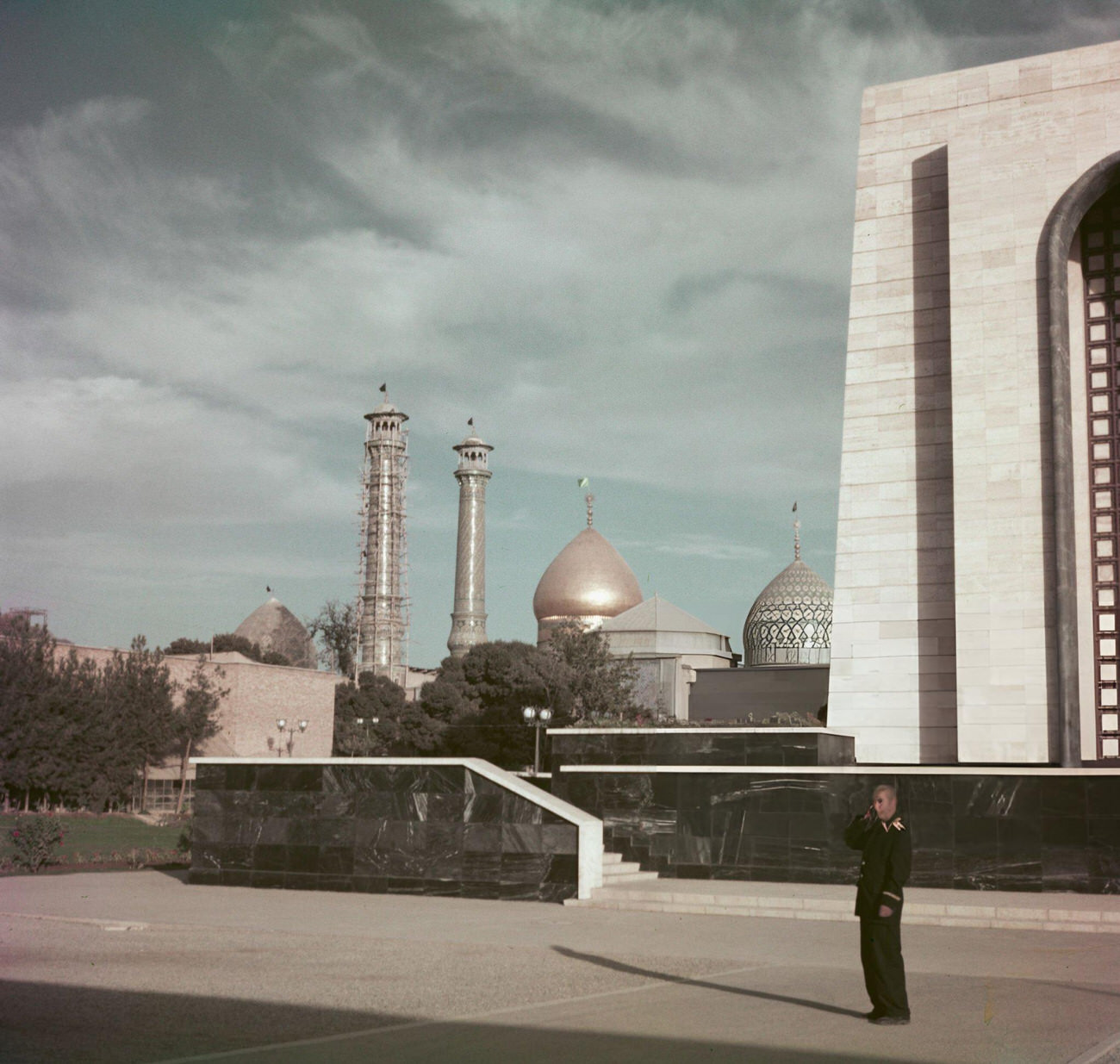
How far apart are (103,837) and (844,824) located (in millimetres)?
17109

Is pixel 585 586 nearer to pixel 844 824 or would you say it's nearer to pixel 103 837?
pixel 103 837

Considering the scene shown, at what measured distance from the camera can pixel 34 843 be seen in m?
18.1

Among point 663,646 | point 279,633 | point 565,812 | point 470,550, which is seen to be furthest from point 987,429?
point 279,633

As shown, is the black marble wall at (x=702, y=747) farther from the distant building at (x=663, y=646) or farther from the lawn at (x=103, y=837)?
the distant building at (x=663, y=646)

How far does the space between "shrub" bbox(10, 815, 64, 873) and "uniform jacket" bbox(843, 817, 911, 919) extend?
14562mm

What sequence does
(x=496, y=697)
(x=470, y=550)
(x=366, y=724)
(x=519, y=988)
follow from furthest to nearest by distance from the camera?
(x=470, y=550)
(x=366, y=724)
(x=496, y=697)
(x=519, y=988)

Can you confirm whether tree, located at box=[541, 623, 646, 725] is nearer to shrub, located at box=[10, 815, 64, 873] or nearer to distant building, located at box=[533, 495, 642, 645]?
shrub, located at box=[10, 815, 64, 873]

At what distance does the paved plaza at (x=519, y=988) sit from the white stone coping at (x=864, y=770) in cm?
304

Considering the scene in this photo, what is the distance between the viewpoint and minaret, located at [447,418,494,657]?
77562 mm

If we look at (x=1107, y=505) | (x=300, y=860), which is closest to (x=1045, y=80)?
(x=1107, y=505)

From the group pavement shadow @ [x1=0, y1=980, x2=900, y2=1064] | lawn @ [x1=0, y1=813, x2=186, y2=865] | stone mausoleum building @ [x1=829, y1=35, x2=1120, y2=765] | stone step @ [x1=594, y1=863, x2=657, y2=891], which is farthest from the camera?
lawn @ [x1=0, y1=813, x2=186, y2=865]

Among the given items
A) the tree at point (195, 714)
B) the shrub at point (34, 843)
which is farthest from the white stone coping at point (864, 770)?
the tree at point (195, 714)

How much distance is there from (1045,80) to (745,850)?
12.2 metres

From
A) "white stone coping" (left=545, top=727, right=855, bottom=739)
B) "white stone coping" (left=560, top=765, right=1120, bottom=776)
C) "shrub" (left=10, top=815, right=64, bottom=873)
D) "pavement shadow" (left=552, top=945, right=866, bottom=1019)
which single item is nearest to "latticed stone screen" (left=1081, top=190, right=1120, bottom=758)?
Answer: "white stone coping" (left=560, top=765, right=1120, bottom=776)
